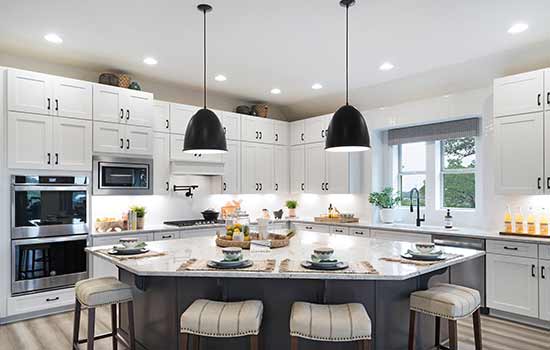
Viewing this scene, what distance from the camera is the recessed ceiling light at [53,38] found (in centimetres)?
382

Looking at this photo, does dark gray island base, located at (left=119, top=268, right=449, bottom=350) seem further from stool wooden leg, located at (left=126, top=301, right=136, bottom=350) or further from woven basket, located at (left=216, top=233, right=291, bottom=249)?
woven basket, located at (left=216, top=233, right=291, bottom=249)

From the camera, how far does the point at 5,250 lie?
3943mm

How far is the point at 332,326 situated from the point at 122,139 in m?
3.63

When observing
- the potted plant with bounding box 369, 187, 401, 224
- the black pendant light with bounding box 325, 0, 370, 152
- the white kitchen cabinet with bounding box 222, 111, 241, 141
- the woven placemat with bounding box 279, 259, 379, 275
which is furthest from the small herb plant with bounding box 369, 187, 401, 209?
the woven placemat with bounding box 279, 259, 379, 275

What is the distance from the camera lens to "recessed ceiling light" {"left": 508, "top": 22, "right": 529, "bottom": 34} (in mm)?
3532

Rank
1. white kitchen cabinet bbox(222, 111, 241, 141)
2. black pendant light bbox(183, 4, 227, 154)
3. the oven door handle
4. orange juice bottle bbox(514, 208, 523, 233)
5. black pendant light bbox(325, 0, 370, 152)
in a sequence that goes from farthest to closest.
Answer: white kitchen cabinet bbox(222, 111, 241, 141) → orange juice bottle bbox(514, 208, 523, 233) → the oven door handle → black pendant light bbox(183, 4, 227, 154) → black pendant light bbox(325, 0, 370, 152)

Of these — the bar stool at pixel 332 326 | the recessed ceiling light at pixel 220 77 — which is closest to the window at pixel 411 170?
the recessed ceiling light at pixel 220 77

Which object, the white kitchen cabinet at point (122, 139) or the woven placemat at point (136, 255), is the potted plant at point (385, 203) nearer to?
the white kitchen cabinet at point (122, 139)

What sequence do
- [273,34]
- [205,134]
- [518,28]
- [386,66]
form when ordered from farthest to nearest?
[386,66]
[273,34]
[518,28]
[205,134]

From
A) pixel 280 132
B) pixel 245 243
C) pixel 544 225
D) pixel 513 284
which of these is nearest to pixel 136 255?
pixel 245 243

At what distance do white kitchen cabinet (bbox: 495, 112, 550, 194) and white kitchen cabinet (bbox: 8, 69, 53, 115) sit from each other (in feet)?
16.3

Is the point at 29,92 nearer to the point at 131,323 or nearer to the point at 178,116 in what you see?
the point at 178,116

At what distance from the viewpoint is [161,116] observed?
5.32 m

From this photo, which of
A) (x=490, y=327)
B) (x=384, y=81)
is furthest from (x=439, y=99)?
(x=490, y=327)
